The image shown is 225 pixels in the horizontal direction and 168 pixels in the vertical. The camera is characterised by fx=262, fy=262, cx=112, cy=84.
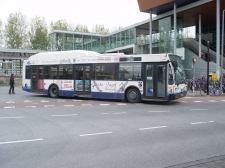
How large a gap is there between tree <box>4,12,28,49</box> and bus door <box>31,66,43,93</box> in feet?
153

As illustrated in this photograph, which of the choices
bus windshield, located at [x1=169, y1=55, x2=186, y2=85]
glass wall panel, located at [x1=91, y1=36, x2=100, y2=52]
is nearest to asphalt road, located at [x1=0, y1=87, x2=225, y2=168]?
bus windshield, located at [x1=169, y1=55, x2=186, y2=85]

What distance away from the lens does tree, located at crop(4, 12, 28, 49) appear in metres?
62.6

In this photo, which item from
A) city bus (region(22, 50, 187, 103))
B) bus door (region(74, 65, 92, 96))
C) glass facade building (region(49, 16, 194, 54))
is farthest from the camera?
glass facade building (region(49, 16, 194, 54))

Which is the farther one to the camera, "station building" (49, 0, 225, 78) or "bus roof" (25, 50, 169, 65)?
"station building" (49, 0, 225, 78)

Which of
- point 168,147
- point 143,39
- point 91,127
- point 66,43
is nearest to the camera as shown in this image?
point 168,147

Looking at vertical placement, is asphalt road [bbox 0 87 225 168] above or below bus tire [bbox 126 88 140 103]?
below

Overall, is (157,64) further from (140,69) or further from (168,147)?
(168,147)

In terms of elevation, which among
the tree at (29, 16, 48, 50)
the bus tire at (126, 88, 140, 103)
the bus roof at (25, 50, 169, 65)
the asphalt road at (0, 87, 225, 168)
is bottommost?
the asphalt road at (0, 87, 225, 168)

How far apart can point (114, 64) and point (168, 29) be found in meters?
20.2

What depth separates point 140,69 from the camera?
16281 millimetres

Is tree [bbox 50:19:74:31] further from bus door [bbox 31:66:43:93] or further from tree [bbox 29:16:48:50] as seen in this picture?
bus door [bbox 31:66:43:93]

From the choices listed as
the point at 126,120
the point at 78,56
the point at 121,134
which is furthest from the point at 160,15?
the point at 121,134

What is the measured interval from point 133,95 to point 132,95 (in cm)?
8

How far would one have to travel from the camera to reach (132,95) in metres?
16.7
